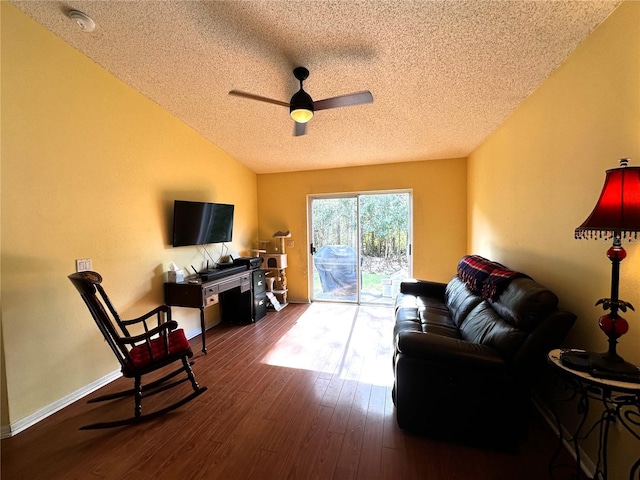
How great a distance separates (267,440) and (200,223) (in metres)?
2.45

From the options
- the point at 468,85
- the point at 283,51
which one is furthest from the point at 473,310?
the point at 283,51

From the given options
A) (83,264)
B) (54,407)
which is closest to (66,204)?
(83,264)

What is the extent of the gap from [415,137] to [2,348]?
4.22 metres

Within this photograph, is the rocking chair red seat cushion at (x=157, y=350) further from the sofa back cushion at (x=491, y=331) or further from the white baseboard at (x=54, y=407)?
the sofa back cushion at (x=491, y=331)

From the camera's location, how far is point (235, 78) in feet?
8.15

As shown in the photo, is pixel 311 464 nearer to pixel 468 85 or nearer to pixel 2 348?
pixel 2 348

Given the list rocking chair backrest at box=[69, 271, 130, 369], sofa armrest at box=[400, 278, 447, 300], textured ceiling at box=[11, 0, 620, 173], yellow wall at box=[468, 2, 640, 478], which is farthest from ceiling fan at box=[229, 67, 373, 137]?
sofa armrest at box=[400, 278, 447, 300]

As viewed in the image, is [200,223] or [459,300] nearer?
[459,300]

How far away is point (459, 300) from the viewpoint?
8.48 ft

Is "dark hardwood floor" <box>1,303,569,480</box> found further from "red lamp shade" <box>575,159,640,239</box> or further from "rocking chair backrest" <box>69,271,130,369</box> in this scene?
"red lamp shade" <box>575,159,640,239</box>

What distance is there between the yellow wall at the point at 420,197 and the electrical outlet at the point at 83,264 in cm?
294

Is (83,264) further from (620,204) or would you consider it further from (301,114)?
(620,204)

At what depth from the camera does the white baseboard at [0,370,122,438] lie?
1.84 m

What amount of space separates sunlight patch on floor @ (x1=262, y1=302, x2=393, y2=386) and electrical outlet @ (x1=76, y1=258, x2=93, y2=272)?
5.89 feet
